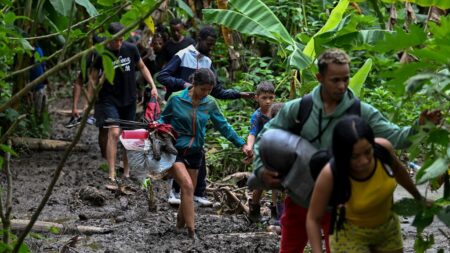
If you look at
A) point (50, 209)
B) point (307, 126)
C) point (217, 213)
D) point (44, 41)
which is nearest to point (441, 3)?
point (307, 126)

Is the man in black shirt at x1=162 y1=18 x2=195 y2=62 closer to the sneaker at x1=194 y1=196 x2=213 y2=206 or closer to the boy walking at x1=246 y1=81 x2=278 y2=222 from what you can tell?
the sneaker at x1=194 y1=196 x2=213 y2=206

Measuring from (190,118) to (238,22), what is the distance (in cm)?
178

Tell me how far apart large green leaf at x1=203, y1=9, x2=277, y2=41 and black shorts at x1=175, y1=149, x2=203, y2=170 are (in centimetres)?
160

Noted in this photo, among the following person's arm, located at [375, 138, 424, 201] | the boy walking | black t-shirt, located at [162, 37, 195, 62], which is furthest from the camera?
black t-shirt, located at [162, 37, 195, 62]

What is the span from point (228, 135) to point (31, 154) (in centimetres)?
582

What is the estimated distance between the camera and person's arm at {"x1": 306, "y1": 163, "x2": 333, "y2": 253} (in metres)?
4.83

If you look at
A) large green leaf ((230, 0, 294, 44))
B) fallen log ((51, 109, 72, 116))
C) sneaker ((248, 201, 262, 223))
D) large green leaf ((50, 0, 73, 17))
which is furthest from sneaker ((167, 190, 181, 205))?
fallen log ((51, 109, 72, 116))

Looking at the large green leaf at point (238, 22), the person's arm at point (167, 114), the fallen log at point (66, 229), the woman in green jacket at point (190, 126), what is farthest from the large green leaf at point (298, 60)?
the fallen log at point (66, 229)

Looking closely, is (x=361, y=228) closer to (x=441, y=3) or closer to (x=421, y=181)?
(x=421, y=181)

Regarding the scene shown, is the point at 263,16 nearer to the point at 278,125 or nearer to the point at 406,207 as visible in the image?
the point at 278,125

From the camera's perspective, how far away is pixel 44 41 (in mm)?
15547

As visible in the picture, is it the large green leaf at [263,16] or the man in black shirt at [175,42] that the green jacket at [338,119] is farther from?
the man in black shirt at [175,42]

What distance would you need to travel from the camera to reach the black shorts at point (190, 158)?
877 centimetres

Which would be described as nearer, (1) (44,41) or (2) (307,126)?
(2) (307,126)
